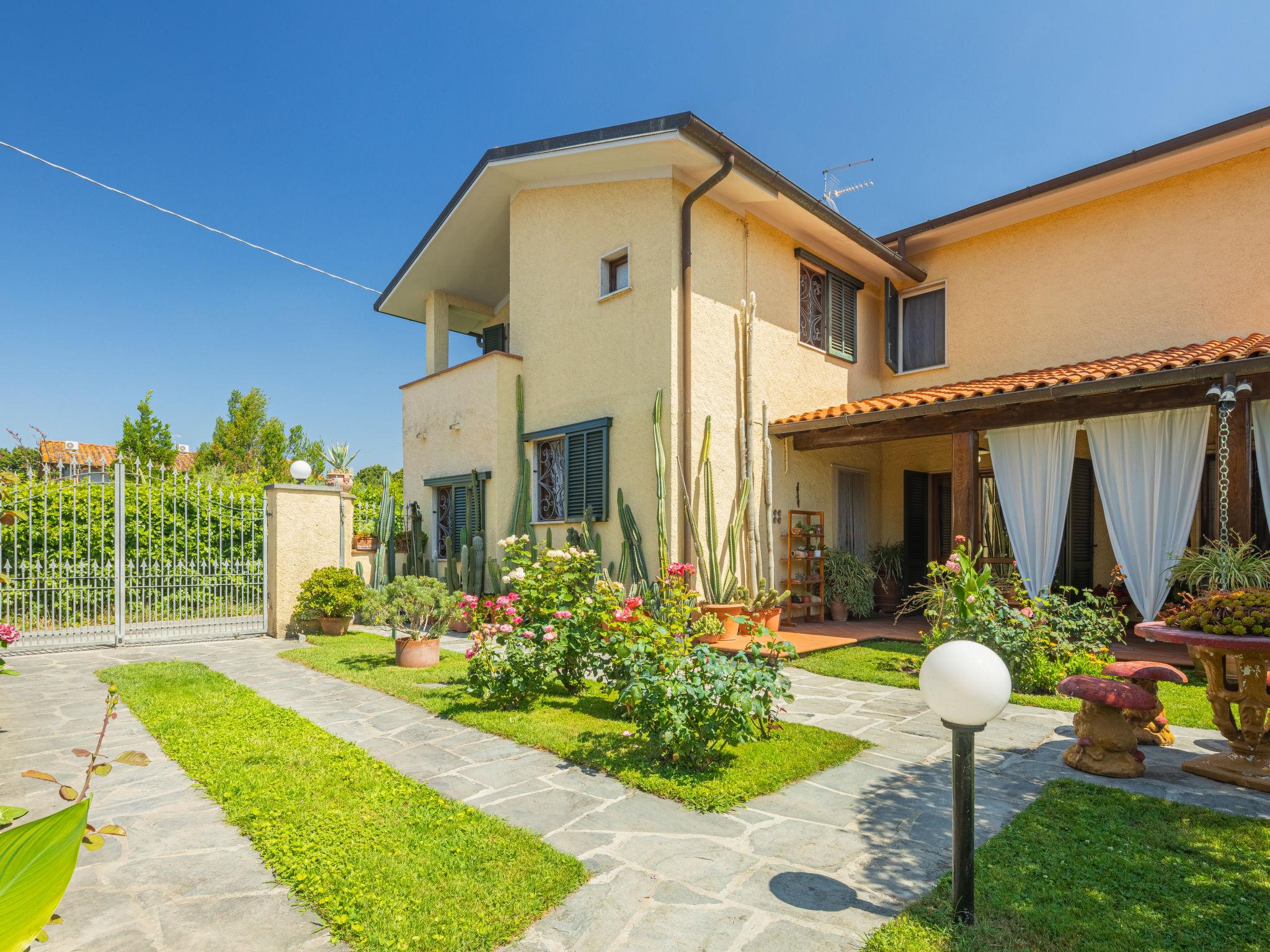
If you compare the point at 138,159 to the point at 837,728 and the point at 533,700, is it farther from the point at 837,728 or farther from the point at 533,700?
the point at 837,728

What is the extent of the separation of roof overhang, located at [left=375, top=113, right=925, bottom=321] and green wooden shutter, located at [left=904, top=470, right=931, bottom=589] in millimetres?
3555

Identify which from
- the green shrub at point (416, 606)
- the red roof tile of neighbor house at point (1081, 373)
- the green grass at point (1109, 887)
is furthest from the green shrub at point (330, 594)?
the green grass at point (1109, 887)

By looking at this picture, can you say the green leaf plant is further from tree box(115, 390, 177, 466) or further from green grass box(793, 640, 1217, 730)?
tree box(115, 390, 177, 466)

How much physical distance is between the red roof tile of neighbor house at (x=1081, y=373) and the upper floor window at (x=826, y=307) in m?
1.52

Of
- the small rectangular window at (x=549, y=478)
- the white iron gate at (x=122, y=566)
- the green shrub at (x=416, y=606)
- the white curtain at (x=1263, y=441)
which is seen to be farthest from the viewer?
the small rectangular window at (x=549, y=478)

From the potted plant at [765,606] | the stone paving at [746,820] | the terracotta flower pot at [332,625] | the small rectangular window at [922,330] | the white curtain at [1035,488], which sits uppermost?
A: the small rectangular window at [922,330]

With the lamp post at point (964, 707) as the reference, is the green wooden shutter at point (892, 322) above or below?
above

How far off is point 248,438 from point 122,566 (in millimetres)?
18400

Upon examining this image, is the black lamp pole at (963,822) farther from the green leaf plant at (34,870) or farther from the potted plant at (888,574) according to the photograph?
the potted plant at (888,574)

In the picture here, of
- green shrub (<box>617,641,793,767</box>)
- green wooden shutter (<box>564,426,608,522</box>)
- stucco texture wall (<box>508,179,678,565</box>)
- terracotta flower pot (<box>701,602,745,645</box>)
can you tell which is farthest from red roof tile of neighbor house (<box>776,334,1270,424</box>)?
green shrub (<box>617,641,793,767</box>)

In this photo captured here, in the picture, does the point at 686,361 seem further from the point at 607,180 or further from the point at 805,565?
the point at 805,565

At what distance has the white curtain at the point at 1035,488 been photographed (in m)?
8.18

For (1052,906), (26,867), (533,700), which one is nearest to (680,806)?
(1052,906)

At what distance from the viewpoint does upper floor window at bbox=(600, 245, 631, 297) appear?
9.91 m
